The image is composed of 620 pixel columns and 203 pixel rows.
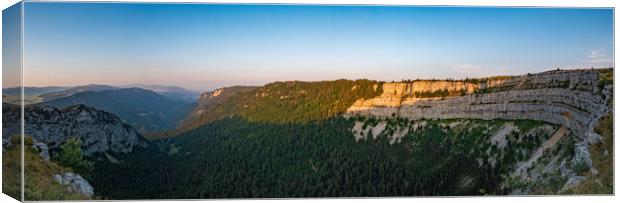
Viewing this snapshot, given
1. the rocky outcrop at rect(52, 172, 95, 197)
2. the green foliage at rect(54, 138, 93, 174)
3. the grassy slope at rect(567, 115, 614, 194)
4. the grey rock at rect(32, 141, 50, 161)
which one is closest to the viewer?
the grey rock at rect(32, 141, 50, 161)

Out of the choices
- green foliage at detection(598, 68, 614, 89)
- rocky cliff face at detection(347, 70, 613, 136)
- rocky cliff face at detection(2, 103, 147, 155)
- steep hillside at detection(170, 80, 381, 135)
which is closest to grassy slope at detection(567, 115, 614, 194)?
rocky cliff face at detection(347, 70, 613, 136)

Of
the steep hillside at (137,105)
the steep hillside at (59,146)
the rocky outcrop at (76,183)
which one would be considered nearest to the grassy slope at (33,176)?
the steep hillside at (59,146)

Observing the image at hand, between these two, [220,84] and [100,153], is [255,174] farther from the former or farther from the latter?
[100,153]

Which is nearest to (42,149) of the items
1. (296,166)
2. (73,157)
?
(73,157)

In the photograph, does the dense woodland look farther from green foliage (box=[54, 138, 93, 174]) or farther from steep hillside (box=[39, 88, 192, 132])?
steep hillside (box=[39, 88, 192, 132])

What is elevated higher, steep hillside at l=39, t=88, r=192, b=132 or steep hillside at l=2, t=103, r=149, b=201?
steep hillside at l=39, t=88, r=192, b=132
